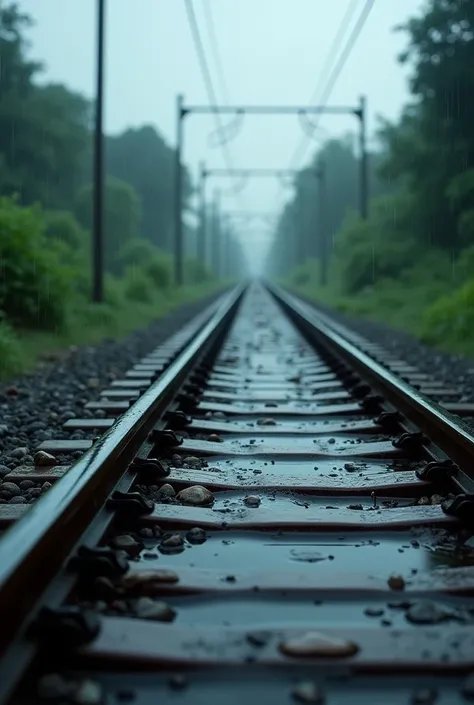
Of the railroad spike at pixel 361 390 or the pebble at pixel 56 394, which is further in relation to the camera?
the railroad spike at pixel 361 390

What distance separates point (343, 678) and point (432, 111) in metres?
20.7

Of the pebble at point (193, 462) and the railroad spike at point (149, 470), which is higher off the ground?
the railroad spike at point (149, 470)

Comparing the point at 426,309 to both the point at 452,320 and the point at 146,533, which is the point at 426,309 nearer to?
the point at 452,320

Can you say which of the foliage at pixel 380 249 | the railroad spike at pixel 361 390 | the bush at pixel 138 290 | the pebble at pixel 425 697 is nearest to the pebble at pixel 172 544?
the pebble at pixel 425 697

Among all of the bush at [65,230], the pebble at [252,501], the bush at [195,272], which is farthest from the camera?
the bush at [195,272]

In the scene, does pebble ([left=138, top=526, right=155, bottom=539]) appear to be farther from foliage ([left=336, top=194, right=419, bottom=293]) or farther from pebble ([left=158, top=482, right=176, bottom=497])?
foliage ([left=336, top=194, right=419, bottom=293])

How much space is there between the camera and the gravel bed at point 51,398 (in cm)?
373

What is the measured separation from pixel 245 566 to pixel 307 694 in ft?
2.43

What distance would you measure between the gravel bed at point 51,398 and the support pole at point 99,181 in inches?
153

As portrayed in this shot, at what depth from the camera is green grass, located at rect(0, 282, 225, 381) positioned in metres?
6.91

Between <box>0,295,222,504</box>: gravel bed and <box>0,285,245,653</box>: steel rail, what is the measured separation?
15.0 inches

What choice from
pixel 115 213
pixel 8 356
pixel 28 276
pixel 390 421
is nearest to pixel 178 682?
pixel 390 421

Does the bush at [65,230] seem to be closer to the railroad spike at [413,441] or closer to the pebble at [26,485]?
the railroad spike at [413,441]

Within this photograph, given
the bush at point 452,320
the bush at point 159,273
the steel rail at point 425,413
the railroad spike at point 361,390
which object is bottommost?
the railroad spike at point 361,390
